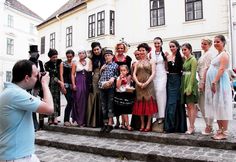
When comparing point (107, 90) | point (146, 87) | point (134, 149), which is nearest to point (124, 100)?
point (107, 90)

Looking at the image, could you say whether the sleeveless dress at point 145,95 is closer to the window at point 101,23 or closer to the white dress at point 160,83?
the white dress at point 160,83

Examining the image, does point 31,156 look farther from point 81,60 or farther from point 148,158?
point 81,60

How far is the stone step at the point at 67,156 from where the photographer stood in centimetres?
483

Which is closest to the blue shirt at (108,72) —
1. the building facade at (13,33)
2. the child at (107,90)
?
the child at (107,90)

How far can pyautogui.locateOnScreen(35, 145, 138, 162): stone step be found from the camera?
483 cm

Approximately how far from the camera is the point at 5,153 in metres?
2.26

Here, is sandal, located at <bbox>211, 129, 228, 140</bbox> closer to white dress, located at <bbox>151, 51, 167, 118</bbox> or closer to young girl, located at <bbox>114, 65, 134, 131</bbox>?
white dress, located at <bbox>151, 51, 167, 118</bbox>

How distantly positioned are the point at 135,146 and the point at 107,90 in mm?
1393

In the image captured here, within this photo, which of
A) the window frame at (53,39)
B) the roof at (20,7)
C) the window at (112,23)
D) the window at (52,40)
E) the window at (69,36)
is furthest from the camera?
the roof at (20,7)

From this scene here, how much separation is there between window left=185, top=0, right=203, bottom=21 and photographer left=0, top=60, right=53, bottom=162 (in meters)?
13.3

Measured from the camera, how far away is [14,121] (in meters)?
2.29

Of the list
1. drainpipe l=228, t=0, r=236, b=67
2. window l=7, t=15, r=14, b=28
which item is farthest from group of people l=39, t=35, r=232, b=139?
window l=7, t=15, r=14, b=28

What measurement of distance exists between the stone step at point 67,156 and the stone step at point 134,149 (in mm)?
104

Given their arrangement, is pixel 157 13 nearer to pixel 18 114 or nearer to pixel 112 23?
pixel 112 23
